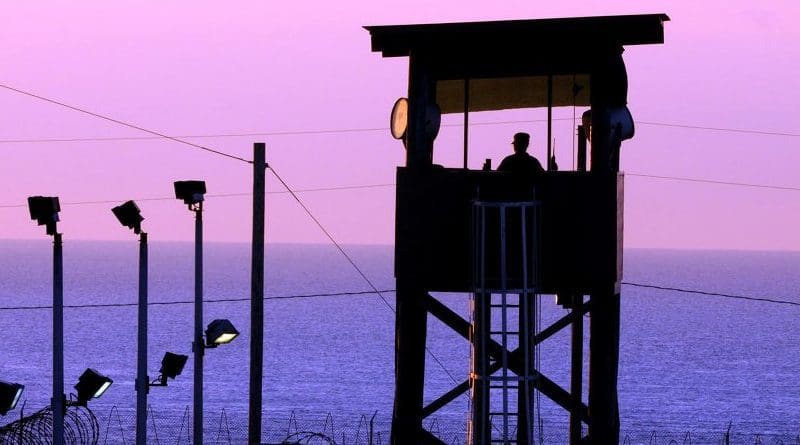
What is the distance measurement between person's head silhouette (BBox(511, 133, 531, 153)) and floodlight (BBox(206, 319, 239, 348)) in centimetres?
754

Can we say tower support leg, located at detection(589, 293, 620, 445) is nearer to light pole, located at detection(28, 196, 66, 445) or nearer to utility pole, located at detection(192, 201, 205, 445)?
utility pole, located at detection(192, 201, 205, 445)

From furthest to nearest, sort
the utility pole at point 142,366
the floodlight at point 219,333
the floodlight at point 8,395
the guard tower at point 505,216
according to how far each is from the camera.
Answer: the utility pole at point 142,366
the floodlight at point 219,333
the floodlight at point 8,395
the guard tower at point 505,216

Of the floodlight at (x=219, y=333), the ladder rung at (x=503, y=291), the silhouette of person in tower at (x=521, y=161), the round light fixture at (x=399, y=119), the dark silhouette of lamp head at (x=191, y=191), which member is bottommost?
the floodlight at (x=219, y=333)

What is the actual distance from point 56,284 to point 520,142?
9.27 m

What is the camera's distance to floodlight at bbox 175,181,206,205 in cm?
2931

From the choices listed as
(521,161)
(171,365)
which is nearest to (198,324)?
(171,365)

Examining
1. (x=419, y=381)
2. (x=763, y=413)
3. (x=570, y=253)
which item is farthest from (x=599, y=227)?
(x=763, y=413)

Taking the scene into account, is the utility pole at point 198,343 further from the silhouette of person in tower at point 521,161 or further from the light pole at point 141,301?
the silhouette of person in tower at point 521,161

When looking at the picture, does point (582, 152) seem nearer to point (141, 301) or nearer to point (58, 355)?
point (141, 301)

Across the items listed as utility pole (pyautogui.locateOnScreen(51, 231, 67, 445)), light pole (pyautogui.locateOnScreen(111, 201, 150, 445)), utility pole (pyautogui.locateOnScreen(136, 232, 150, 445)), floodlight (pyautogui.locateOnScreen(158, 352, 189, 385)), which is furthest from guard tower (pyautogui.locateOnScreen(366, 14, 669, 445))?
utility pole (pyautogui.locateOnScreen(51, 231, 67, 445))

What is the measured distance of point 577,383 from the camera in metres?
31.5

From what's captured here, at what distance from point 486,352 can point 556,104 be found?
6615mm

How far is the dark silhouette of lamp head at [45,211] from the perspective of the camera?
28.1 m

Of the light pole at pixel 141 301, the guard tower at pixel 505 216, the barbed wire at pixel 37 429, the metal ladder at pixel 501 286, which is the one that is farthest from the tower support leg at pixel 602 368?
the barbed wire at pixel 37 429
